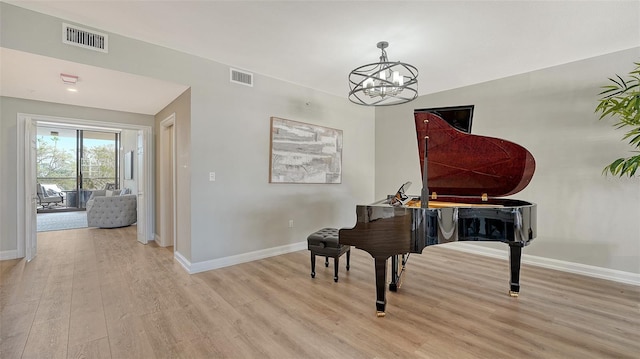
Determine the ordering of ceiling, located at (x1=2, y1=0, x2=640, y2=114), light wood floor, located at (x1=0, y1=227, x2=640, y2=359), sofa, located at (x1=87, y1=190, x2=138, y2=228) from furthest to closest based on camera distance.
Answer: sofa, located at (x1=87, y1=190, x2=138, y2=228) → ceiling, located at (x1=2, y1=0, x2=640, y2=114) → light wood floor, located at (x1=0, y1=227, x2=640, y2=359)

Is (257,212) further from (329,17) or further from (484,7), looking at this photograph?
(484,7)

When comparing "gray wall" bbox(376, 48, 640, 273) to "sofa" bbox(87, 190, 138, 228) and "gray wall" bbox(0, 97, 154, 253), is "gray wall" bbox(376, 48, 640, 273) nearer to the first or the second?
"gray wall" bbox(0, 97, 154, 253)

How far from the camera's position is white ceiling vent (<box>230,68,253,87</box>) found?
11.9 feet

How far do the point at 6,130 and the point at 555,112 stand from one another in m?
7.57

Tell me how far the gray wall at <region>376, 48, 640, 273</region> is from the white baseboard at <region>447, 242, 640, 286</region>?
0.20ft

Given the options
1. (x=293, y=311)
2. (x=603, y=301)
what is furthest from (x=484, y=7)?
(x=293, y=311)

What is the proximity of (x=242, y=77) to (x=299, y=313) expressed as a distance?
308 centimetres

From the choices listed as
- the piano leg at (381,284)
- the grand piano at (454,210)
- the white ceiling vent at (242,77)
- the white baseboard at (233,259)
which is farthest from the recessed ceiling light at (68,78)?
the piano leg at (381,284)

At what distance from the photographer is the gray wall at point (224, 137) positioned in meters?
2.62

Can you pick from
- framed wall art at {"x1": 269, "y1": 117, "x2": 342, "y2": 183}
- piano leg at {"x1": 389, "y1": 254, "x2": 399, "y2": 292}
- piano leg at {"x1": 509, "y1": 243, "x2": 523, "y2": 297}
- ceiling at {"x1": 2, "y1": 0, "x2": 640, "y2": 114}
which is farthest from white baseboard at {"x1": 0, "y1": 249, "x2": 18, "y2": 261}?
piano leg at {"x1": 509, "y1": 243, "x2": 523, "y2": 297}

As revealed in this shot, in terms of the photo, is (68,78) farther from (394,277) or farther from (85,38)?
(394,277)

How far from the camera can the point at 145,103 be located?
4.07m

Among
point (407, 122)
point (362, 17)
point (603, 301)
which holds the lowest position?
point (603, 301)

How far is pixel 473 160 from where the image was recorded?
262 cm
